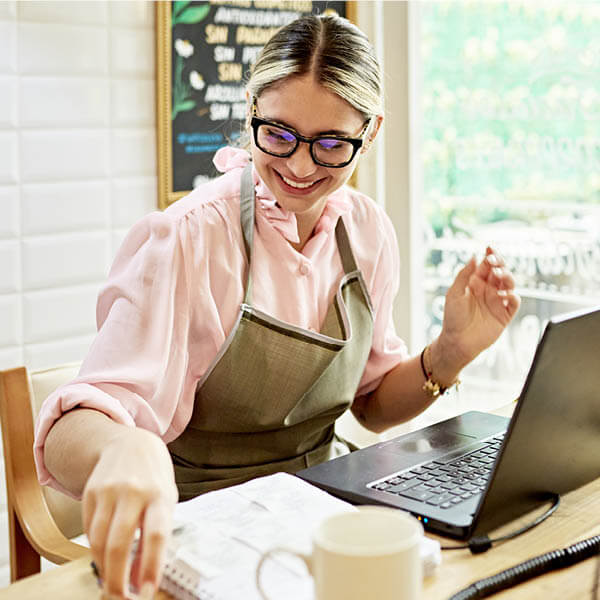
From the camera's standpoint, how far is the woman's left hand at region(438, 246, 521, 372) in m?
1.59

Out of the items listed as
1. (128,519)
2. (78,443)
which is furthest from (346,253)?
(128,519)

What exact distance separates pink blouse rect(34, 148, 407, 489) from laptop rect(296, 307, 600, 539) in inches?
11.8

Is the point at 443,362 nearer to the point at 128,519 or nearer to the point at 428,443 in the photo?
the point at 428,443

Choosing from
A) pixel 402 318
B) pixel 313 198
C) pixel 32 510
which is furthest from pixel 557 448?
pixel 402 318

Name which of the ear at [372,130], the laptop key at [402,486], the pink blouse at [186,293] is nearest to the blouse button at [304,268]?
the pink blouse at [186,293]

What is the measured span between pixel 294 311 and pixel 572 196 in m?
1.54

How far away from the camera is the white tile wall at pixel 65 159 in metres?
2.27

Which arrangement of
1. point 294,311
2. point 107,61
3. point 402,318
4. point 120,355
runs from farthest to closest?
point 402,318 → point 107,61 → point 294,311 → point 120,355

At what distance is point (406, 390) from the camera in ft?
5.90

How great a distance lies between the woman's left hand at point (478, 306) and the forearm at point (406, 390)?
0.05m

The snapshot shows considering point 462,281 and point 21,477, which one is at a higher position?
point 462,281

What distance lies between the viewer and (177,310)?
1484 mm

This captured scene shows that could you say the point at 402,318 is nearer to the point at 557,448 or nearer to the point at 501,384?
the point at 501,384

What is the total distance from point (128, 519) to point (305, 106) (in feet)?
2.65
